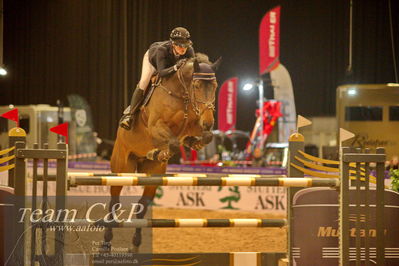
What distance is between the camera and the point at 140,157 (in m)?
4.16

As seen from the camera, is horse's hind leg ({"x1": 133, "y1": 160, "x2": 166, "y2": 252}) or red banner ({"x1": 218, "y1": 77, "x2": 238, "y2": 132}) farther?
red banner ({"x1": 218, "y1": 77, "x2": 238, "y2": 132})

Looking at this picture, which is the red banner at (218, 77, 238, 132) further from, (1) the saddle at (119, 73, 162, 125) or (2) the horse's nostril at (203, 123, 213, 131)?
(2) the horse's nostril at (203, 123, 213, 131)

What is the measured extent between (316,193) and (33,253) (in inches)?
59.6

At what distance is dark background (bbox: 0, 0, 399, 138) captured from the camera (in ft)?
33.4

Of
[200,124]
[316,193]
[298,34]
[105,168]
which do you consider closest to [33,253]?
[200,124]

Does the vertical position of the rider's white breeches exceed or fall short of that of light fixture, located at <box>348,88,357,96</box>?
it falls short

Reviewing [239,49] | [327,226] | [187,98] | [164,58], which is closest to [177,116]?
[187,98]

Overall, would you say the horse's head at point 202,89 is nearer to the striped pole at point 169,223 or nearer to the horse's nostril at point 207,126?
the horse's nostril at point 207,126

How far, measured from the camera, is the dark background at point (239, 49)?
33.4ft

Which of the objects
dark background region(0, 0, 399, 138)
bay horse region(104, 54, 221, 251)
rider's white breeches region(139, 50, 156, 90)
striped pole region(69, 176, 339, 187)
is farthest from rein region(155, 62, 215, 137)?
dark background region(0, 0, 399, 138)

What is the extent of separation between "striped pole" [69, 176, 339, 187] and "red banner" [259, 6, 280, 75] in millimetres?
7472

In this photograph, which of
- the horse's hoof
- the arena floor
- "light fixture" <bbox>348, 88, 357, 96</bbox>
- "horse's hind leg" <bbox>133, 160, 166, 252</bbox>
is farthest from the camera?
"light fixture" <bbox>348, 88, 357, 96</bbox>

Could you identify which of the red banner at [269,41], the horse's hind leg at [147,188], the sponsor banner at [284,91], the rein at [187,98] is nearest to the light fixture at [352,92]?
the sponsor banner at [284,91]

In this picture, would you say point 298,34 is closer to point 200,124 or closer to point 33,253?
point 200,124
